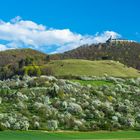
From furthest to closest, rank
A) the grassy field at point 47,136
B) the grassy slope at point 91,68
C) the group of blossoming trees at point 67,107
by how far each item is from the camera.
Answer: the grassy slope at point 91,68, the group of blossoming trees at point 67,107, the grassy field at point 47,136

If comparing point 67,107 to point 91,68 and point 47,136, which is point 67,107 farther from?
point 91,68

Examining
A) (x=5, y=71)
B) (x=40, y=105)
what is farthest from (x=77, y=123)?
(x=5, y=71)

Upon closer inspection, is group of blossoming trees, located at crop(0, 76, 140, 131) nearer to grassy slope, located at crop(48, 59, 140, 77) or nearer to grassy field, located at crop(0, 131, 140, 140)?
grassy field, located at crop(0, 131, 140, 140)

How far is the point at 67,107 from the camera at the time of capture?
59.0 metres

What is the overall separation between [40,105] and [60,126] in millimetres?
6084

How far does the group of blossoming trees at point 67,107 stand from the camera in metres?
51.0

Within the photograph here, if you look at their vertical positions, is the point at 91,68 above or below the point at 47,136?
above

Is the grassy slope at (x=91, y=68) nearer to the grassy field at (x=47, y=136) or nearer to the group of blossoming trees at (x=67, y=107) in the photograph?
the group of blossoming trees at (x=67, y=107)

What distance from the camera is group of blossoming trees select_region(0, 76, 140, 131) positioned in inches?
2009

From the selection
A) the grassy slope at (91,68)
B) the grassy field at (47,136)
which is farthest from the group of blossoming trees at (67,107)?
the grassy slope at (91,68)

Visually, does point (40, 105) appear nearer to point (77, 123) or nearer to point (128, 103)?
point (77, 123)

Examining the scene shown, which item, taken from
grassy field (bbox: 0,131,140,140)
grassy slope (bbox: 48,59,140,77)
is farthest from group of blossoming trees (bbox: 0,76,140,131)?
grassy slope (bbox: 48,59,140,77)

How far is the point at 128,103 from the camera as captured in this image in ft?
217

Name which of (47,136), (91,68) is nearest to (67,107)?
(47,136)
